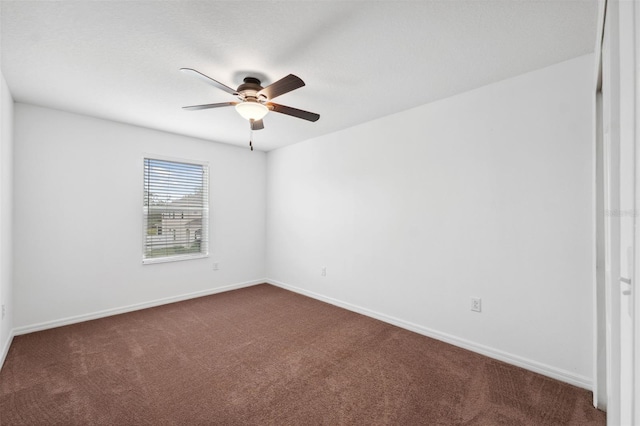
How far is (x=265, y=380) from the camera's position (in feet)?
7.13

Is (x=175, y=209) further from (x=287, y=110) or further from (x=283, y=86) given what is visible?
(x=283, y=86)

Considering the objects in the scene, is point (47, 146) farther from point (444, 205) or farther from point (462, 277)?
point (462, 277)

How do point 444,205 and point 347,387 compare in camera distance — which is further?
point 444,205

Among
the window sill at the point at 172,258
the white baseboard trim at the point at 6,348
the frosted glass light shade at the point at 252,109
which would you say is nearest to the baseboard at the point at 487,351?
the window sill at the point at 172,258

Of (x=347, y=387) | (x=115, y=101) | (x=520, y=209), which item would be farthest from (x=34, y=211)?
(x=520, y=209)

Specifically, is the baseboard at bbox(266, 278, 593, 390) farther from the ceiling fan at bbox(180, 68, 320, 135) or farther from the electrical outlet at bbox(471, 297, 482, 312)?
the ceiling fan at bbox(180, 68, 320, 135)

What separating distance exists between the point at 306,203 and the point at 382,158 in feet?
4.96

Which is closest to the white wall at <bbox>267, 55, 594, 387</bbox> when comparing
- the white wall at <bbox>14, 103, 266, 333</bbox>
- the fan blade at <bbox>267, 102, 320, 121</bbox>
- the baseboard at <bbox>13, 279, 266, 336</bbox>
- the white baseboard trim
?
the fan blade at <bbox>267, 102, 320, 121</bbox>

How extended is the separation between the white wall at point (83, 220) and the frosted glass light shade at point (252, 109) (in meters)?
2.23

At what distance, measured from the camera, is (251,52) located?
2.06 m

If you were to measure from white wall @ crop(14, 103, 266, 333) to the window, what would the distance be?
0.12 meters

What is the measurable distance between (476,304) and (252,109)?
2685 millimetres

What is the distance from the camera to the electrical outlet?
8.57ft

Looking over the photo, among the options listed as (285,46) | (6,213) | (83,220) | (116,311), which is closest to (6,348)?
(116,311)
